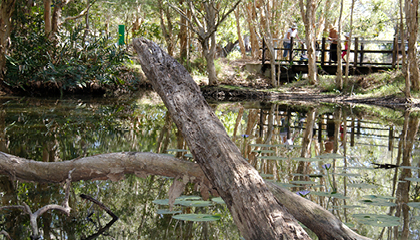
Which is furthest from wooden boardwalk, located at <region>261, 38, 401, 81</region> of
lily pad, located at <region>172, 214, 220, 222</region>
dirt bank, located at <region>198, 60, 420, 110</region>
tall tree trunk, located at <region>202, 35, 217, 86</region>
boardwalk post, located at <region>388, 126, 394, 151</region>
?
lily pad, located at <region>172, 214, 220, 222</region>

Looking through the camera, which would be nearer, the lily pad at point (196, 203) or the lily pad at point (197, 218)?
the lily pad at point (197, 218)

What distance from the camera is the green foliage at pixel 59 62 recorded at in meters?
11.9

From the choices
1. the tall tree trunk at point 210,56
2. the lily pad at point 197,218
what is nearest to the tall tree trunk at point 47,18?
the tall tree trunk at point 210,56

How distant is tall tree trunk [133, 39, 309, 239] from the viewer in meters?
1.92

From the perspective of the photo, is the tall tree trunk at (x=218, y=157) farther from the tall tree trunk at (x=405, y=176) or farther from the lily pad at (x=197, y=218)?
the tall tree trunk at (x=405, y=176)

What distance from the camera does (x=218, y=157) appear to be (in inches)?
93.4

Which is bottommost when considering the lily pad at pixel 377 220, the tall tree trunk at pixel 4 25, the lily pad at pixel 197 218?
the lily pad at pixel 377 220

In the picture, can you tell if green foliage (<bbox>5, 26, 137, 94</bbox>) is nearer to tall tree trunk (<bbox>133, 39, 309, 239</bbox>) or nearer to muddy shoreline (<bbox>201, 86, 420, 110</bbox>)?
muddy shoreline (<bbox>201, 86, 420, 110</bbox>)

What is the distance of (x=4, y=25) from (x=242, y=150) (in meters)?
9.65

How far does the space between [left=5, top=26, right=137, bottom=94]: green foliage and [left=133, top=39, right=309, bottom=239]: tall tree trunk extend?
31.4 ft

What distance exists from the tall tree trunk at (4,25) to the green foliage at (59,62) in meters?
0.22

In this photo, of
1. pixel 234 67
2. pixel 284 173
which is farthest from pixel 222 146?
pixel 234 67

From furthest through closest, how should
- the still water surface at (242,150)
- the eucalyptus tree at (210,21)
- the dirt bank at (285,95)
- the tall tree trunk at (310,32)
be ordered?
the tall tree trunk at (310,32) → the eucalyptus tree at (210,21) → the dirt bank at (285,95) → the still water surface at (242,150)

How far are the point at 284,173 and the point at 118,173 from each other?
1.84m
